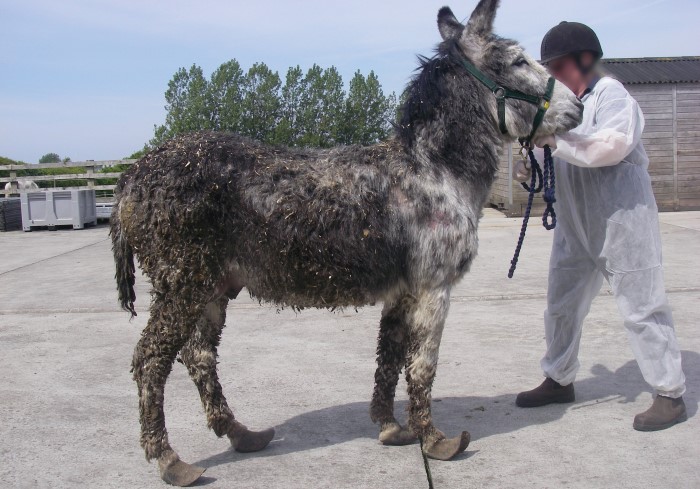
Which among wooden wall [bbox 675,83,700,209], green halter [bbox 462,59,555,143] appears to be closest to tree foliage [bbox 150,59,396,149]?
wooden wall [bbox 675,83,700,209]

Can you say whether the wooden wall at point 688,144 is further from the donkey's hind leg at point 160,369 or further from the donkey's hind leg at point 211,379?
the donkey's hind leg at point 160,369

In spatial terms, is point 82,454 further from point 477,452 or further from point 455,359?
point 455,359

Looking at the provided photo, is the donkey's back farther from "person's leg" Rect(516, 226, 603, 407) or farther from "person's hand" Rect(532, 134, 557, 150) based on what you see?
"person's leg" Rect(516, 226, 603, 407)

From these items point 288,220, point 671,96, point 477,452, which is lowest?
point 477,452

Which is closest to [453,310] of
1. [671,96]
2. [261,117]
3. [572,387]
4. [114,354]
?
[572,387]

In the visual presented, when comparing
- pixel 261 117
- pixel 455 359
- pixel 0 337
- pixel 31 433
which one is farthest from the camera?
pixel 261 117

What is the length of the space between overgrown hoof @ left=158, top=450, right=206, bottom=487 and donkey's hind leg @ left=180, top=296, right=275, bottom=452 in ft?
1.26

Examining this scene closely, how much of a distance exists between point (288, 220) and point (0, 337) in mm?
4194

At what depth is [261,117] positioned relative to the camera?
22203 mm

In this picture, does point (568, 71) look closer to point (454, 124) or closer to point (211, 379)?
point (454, 124)

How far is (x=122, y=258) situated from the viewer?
385cm

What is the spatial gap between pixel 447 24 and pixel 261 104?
1883cm

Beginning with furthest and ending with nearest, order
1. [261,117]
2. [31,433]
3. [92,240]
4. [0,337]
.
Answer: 1. [261,117]
2. [92,240]
3. [0,337]
4. [31,433]

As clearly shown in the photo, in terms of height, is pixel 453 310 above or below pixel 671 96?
below
